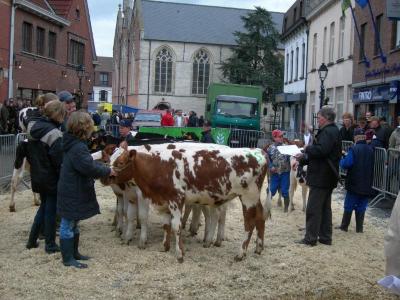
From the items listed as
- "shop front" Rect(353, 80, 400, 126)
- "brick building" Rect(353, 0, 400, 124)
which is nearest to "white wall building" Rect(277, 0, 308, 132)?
"brick building" Rect(353, 0, 400, 124)

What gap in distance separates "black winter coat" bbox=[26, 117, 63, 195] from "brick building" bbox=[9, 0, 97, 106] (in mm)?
19934

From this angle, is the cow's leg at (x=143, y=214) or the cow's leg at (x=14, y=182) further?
the cow's leg at (x=14, y=182)

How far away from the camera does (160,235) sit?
889cm

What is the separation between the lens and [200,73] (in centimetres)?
7175

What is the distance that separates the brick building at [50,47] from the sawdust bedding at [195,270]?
1972 centimetres

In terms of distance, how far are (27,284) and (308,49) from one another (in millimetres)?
32768

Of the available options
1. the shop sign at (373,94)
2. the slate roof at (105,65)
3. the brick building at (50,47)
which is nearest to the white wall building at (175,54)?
the brick building at (50,47)

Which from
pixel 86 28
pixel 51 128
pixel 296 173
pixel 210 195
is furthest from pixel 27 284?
pixel 86 28

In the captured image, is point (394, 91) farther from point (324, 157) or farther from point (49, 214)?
point (49, 214)

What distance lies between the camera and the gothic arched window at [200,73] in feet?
235

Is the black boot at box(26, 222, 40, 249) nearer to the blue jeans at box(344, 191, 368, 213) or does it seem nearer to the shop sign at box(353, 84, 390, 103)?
the blue jeans at box(344, 191, 368, 213)

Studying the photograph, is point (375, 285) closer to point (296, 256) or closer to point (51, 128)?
point (296, 256)

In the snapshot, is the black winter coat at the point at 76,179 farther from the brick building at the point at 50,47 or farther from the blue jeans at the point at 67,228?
the brick building at the point at 50,47

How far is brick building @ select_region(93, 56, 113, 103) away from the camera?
114438mm
